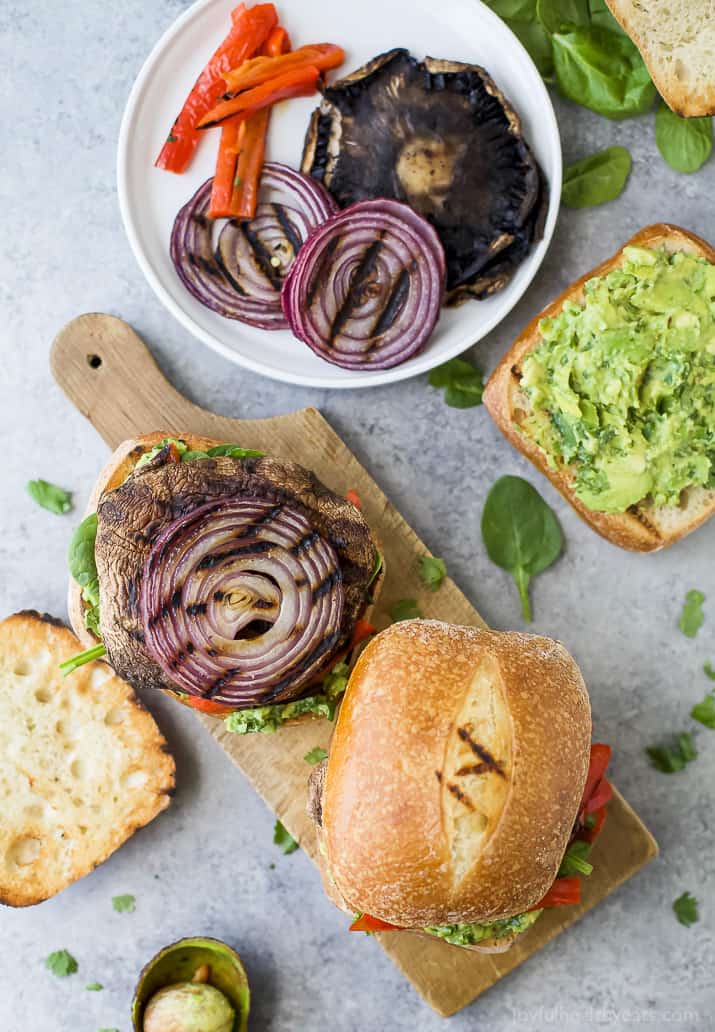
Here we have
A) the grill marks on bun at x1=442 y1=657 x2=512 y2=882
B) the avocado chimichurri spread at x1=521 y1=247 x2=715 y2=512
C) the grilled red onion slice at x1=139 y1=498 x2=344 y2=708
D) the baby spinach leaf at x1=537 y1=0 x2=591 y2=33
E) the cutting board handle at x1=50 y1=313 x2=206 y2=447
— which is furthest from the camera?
the cutting board handle at x1=50 y1=313 x2=206 y2=447

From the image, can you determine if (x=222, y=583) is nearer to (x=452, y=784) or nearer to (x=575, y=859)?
(x=452, y=784)

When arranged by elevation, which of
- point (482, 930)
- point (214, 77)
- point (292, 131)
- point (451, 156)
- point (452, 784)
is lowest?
point (482, 930)

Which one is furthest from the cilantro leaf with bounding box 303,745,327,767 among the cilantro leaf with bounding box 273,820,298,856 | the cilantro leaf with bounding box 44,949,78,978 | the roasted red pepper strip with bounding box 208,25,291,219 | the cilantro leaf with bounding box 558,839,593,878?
the roasted red pepper strip with bounding box 208,25,291,219

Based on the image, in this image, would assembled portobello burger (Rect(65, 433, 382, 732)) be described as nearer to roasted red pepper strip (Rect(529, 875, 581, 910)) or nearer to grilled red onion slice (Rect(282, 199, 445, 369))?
grilled red onion slice (Rect(282, 199, 445, 369))

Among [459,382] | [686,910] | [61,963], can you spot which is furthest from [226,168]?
[686,910]

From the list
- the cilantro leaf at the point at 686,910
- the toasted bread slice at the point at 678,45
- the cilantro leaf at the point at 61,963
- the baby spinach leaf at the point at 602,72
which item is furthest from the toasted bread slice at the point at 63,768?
the toasted bread slice at the point at 678,45

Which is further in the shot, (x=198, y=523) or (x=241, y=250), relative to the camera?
(x=241, y=250)

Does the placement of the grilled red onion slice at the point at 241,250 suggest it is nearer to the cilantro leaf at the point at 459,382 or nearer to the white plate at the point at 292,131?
the white plate at the point at 292,131

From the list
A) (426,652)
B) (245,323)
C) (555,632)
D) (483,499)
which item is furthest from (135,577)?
(555,632)
